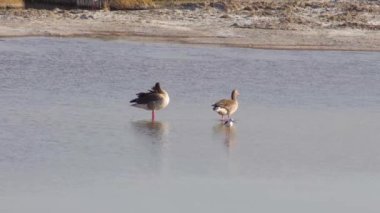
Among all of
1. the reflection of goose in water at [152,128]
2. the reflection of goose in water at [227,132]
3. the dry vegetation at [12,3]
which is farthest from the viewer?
the dry vegetation at [12,3]

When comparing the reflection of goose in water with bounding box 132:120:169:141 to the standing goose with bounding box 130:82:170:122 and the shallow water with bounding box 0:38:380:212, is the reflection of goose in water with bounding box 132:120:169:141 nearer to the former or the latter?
the shallow water with bounding box 0:38:380:212

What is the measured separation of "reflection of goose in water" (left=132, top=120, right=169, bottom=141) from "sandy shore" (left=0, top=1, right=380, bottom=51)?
30.1 feet

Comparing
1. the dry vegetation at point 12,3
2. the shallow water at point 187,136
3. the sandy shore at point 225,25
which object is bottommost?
the shallow water at point 187,136

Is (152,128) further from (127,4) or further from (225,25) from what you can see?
(127,4)

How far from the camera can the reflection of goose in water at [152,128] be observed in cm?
1259

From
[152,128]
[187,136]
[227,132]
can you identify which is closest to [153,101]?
[152,128]

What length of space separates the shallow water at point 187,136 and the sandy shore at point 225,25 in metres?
2.90

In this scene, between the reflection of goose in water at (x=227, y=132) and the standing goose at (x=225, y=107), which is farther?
the standing goose at (x=225, y=107)

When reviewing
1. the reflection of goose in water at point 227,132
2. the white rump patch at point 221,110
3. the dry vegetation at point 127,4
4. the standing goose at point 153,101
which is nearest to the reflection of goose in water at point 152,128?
the standing goose at point 153,101

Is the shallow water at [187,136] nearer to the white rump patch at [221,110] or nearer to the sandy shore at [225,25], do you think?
the white rump patch at [221,110]

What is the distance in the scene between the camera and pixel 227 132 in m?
12.9

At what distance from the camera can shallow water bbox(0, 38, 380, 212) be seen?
31.8 feet

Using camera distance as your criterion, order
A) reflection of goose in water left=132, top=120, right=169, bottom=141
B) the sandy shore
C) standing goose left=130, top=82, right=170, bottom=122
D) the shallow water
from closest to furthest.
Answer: the shallow water < reflection of goose in water left=132, top=120, right=169, bottom=141 < standing goose left=130, top=82, right=170, bottom=122 < the sandy shore

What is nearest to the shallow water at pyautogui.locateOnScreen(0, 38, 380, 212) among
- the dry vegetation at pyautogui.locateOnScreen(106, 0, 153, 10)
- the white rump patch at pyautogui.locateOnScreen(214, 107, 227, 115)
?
the white rump patch at pyautogui.locateOnScreen(214, 107, 227, 115)
